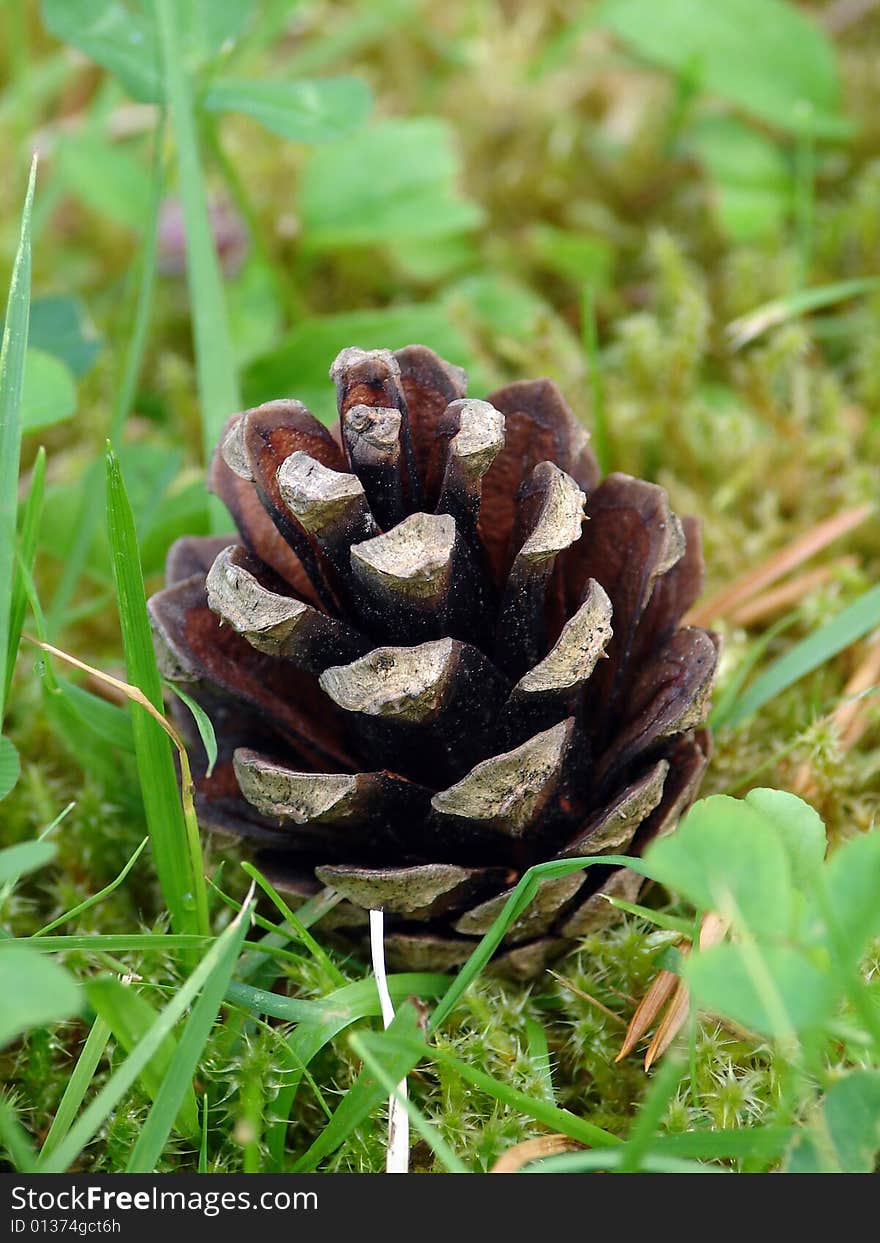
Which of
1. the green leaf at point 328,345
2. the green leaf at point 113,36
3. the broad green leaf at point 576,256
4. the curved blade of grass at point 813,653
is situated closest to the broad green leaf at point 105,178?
the green leaf at point 113,36

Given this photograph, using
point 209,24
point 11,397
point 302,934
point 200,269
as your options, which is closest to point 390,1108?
point 302,934

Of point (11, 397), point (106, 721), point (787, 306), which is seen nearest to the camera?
point (11, 397)

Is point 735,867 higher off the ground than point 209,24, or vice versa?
point 209,24

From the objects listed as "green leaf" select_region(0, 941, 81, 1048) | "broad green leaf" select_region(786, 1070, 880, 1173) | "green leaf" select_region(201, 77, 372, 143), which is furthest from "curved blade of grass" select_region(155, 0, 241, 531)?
"broad green leaf" select_region(786, 1070, 880, 1173)

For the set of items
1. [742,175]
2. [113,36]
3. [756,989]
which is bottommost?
[756,989]

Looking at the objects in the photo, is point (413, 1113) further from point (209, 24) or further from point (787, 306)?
point (209, 24)

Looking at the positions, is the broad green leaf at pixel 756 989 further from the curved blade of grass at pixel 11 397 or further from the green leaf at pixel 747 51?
the green leaf at pixel 747 51

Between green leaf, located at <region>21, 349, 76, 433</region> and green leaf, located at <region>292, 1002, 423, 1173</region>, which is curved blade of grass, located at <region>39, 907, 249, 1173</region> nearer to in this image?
green leaf, located at <region>292, 1002, 423, 1173</region>

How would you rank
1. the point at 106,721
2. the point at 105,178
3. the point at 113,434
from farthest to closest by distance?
the point at 105,178 < the point at 113,434 < the point at 106,721
